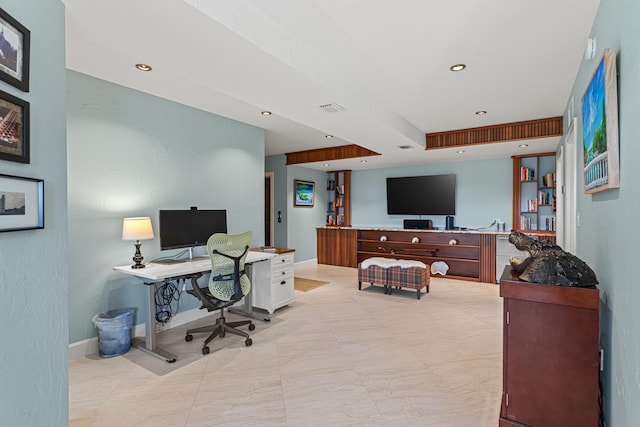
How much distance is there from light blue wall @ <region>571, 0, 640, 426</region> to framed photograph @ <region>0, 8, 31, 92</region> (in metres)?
2.21

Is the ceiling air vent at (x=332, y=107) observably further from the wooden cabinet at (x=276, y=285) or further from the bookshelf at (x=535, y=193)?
the bookshelf at (x=535, y=193)

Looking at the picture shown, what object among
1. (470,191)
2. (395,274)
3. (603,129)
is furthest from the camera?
(470,191)

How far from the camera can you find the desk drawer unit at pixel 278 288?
156 inches

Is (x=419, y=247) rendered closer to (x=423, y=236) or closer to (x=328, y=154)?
(x=423, y=236)

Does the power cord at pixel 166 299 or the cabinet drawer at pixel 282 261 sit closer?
the power cord at pixel 166 299

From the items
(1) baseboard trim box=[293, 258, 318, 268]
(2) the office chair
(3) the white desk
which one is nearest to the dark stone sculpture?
(2) the office chair

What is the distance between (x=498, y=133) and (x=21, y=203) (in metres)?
4.99

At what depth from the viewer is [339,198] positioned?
7723 mm

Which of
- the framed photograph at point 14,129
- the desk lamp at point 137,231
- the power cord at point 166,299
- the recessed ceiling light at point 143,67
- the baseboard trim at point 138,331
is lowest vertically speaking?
the baseboard trim at point 138,331

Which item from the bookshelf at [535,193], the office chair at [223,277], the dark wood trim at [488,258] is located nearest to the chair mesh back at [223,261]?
the office chair at [223,277]

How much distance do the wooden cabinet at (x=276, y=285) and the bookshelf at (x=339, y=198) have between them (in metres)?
3.51

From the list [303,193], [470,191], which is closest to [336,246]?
[303,193]

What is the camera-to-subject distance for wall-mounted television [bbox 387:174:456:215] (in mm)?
6254

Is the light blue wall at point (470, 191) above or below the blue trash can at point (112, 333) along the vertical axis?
above
